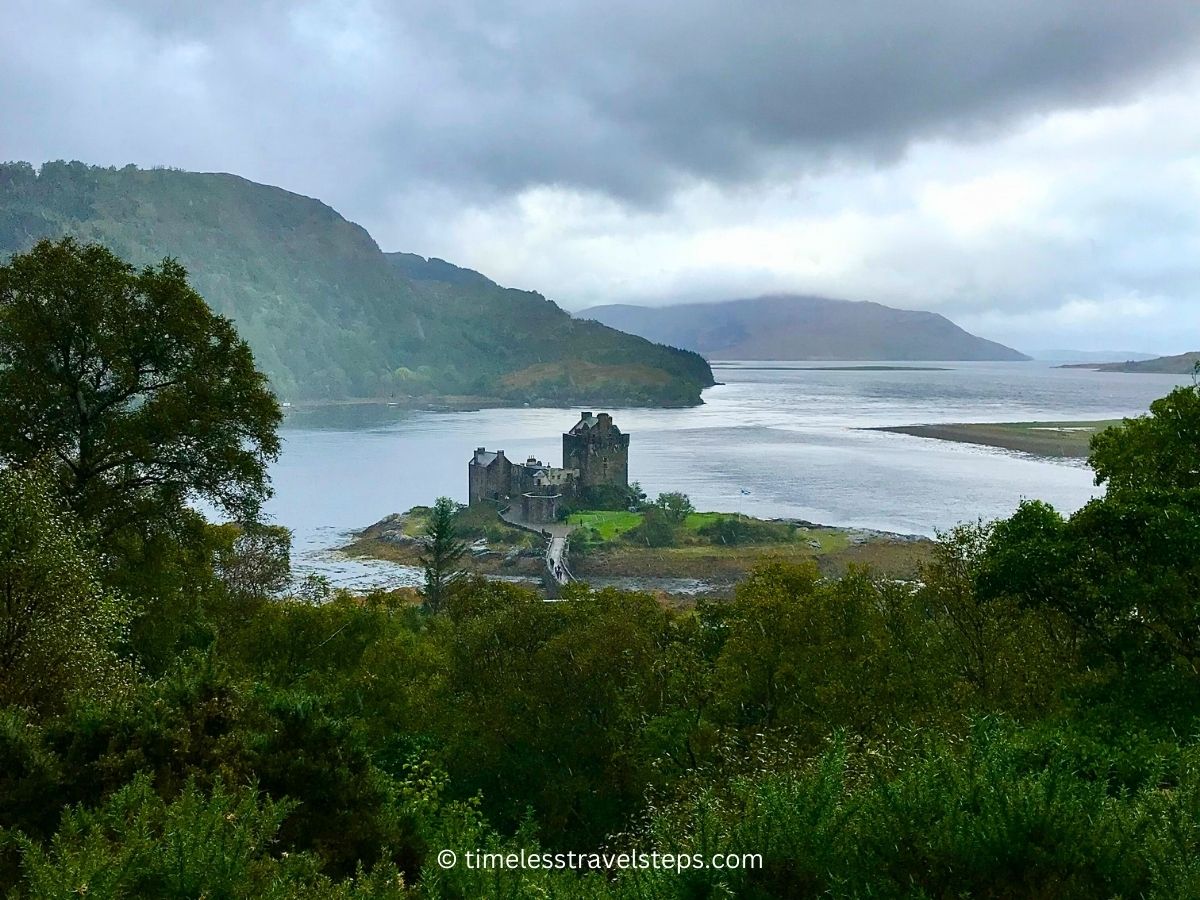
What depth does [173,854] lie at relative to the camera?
588cm

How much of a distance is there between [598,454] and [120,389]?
72504mm

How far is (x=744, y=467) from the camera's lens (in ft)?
347

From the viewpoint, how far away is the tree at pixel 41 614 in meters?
9.41

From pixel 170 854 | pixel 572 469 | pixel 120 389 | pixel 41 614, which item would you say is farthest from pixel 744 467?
pixel 170 854

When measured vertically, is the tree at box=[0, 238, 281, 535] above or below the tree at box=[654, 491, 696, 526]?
above

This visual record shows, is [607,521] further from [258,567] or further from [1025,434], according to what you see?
[1025,434]

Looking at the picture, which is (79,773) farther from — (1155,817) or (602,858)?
(1155,817)

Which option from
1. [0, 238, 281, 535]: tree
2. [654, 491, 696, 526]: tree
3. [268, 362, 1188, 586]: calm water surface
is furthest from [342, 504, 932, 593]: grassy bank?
[0, 238, 281, 535]: tree

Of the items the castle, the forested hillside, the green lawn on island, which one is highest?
the forested hillside

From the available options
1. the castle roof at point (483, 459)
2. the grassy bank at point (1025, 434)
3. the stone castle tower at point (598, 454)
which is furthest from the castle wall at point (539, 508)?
the grassy bank at point (1025, 434)

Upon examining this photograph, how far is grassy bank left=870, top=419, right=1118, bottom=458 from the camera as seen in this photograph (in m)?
105

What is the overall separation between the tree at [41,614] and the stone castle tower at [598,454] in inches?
2958

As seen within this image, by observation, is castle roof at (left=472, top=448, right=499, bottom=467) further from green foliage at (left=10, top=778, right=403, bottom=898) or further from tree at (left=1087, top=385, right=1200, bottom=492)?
green foliage at (left=10, top=778, right=403, bottom=898)

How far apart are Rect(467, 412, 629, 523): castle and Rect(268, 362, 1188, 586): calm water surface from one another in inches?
268
